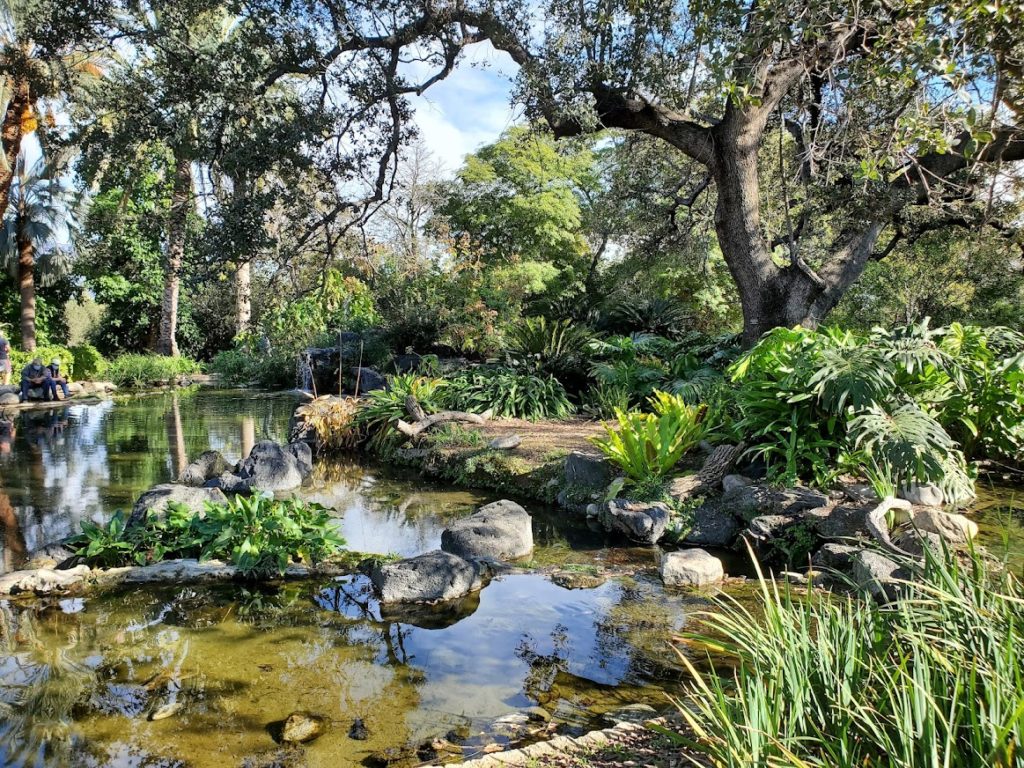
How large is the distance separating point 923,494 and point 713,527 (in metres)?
1.67

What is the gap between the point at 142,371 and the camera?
21656mm

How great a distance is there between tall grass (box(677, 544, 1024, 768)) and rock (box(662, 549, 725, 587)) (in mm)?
2798

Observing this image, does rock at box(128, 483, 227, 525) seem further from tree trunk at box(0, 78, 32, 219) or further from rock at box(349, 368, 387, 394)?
tree trunk at box(0, 78, 32, 219)

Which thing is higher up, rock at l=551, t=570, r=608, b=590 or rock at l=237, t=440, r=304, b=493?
rock at l=237, t=440, r=304, b=493

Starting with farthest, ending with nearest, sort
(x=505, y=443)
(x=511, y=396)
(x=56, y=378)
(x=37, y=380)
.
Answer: (x=56, y=378), (x=37, y=380), (x=511, y=396), (x=505, y=443)

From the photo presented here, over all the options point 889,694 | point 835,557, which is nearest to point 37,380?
point 835,557

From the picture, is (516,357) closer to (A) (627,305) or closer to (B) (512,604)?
(A) (627,305)

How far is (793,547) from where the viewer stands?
554cm

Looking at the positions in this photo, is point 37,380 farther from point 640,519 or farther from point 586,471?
point 640,519

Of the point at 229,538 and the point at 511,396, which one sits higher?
the point at 511,396

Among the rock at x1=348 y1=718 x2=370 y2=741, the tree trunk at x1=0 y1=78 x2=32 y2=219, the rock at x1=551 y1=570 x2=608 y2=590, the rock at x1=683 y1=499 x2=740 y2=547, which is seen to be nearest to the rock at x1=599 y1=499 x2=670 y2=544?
the rock at x1=683 y1=499 x2=740 y2=547

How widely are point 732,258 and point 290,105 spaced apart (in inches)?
221

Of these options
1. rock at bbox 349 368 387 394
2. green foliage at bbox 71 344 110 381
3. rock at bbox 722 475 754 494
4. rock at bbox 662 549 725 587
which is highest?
green foliage at bbox 71 344 110 381

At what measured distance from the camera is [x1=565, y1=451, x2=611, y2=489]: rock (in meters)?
7.51
